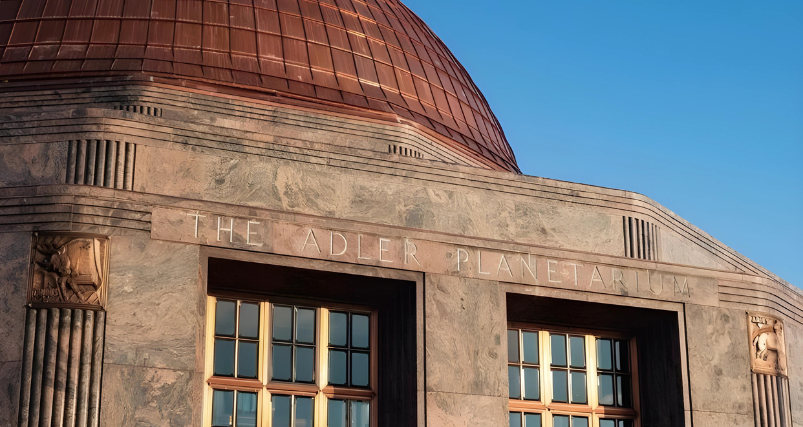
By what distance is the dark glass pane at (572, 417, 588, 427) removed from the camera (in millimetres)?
14852

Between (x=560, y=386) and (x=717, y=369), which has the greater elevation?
(x=717, y=369)

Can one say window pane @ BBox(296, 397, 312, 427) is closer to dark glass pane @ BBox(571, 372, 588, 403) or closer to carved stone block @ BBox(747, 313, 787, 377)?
dark glass pane @ BBox(571, 372, 588, 403)

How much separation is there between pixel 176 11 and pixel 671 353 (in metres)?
11.9

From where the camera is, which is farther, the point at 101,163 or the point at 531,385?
the point at 101,163

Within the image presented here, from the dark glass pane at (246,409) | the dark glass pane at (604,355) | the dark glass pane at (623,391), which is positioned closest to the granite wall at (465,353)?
the dark glass pane at (604,355)

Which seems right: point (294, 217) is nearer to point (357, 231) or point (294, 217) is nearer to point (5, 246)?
point (357, 231)

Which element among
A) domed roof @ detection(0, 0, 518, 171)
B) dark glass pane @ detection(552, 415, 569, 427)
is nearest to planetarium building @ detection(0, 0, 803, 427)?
dark glass pane @ detection(552, 415, 569, 427)

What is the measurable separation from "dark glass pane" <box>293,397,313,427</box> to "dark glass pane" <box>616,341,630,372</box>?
423 cm

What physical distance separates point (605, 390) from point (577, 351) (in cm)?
61

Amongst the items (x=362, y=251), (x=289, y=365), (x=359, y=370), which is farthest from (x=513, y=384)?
(x=289, y=365)

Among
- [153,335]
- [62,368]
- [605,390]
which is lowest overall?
[62,368]

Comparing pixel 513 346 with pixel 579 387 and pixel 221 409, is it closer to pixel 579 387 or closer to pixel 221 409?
pixel 579 387

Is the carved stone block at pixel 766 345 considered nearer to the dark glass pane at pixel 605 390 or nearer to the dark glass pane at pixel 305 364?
the dark glass pane at pixel 605 390

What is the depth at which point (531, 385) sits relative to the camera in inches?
579
